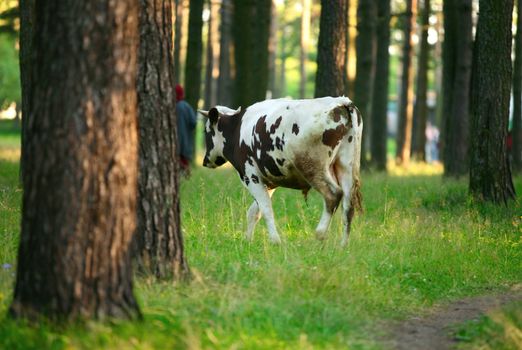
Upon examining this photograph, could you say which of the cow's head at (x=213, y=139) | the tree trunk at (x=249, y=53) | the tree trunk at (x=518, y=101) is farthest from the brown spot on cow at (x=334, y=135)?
the tree trunk at (x=518, y=101)

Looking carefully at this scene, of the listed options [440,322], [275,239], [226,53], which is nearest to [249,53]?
[226,53]

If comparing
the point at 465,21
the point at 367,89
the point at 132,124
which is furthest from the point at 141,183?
the point at 367,89

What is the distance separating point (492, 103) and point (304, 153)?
17.2 ft

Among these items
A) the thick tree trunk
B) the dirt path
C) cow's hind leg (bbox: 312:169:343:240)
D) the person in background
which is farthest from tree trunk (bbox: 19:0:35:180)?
the dirt path

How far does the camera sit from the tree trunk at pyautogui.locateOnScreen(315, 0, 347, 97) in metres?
16.3

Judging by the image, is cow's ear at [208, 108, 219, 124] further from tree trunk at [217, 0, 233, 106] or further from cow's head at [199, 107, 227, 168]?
tree trunk at [217, 0, 233, 106]

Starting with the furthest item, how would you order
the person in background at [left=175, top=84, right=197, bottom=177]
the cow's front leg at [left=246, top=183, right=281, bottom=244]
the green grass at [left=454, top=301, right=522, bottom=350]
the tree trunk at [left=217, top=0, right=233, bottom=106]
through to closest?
the tree trunk at [left=217, top=0, right=233, bottom=106]
the person in background at [left=175, top=84, right=197, bottom=177]
the cow's front leg at [left=246, top=183, right=281, bottom=244]
the green grass at [left=454, top=301, right=522, bottom=350]

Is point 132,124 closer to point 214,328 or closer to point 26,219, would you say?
point 26,219

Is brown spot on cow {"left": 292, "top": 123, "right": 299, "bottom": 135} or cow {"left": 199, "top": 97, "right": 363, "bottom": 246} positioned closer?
cow {"left": 199, "top": 97, "right": 363, "bottom": 246}

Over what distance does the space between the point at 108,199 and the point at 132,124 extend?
59 centimetres

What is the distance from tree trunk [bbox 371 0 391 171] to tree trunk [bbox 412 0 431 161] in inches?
52.2

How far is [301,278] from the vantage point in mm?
8367

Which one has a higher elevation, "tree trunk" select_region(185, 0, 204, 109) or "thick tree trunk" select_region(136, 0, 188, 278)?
"tree trunk" select_region(185, 0, 204, 109)

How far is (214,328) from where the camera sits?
6.69m
